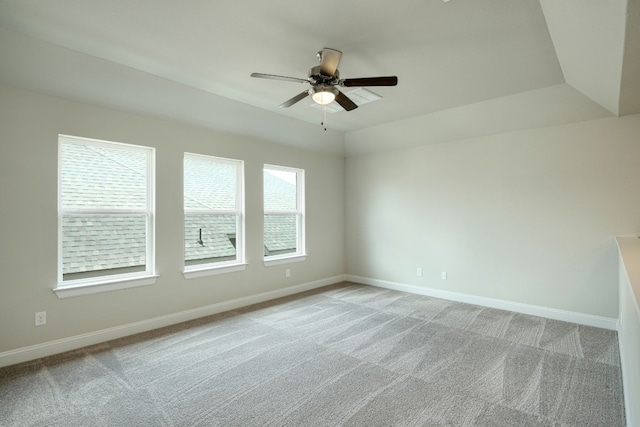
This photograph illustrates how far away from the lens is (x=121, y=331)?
3.41 m

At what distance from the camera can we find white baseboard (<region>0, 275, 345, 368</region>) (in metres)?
2.83

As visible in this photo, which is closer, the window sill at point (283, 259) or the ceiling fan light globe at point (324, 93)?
the ceiling fan light globe at point (324, 93)

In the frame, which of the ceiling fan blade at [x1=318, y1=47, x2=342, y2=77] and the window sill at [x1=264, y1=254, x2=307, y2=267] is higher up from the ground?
the ceiling fan blade at [x1=318, y1=47, x2=342, y2=77]

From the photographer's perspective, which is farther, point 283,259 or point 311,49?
point 283,259

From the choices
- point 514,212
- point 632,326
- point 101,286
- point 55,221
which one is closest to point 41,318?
point 101,286

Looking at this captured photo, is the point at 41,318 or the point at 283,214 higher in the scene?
the point at 283,214

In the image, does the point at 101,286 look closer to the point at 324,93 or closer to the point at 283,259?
the point at 283,259

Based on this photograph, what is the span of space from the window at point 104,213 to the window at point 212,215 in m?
0.50

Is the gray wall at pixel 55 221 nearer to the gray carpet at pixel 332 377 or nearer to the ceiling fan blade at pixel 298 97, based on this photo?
the gray carpet at pixel 332 377

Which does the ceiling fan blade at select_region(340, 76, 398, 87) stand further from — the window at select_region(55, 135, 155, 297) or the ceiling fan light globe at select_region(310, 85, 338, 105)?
the window at select_region(55, 135, 155, 297)

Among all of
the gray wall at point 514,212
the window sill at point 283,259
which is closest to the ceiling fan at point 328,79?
the gray wall at point 514,212

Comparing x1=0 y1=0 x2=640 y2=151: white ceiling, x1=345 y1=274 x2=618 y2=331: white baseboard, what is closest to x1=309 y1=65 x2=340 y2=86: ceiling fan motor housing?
x1=0 y1=0 x2=640 y2=151: white ceiling

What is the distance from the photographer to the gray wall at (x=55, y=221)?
110 inches

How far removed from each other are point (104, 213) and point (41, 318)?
44.3 inches
